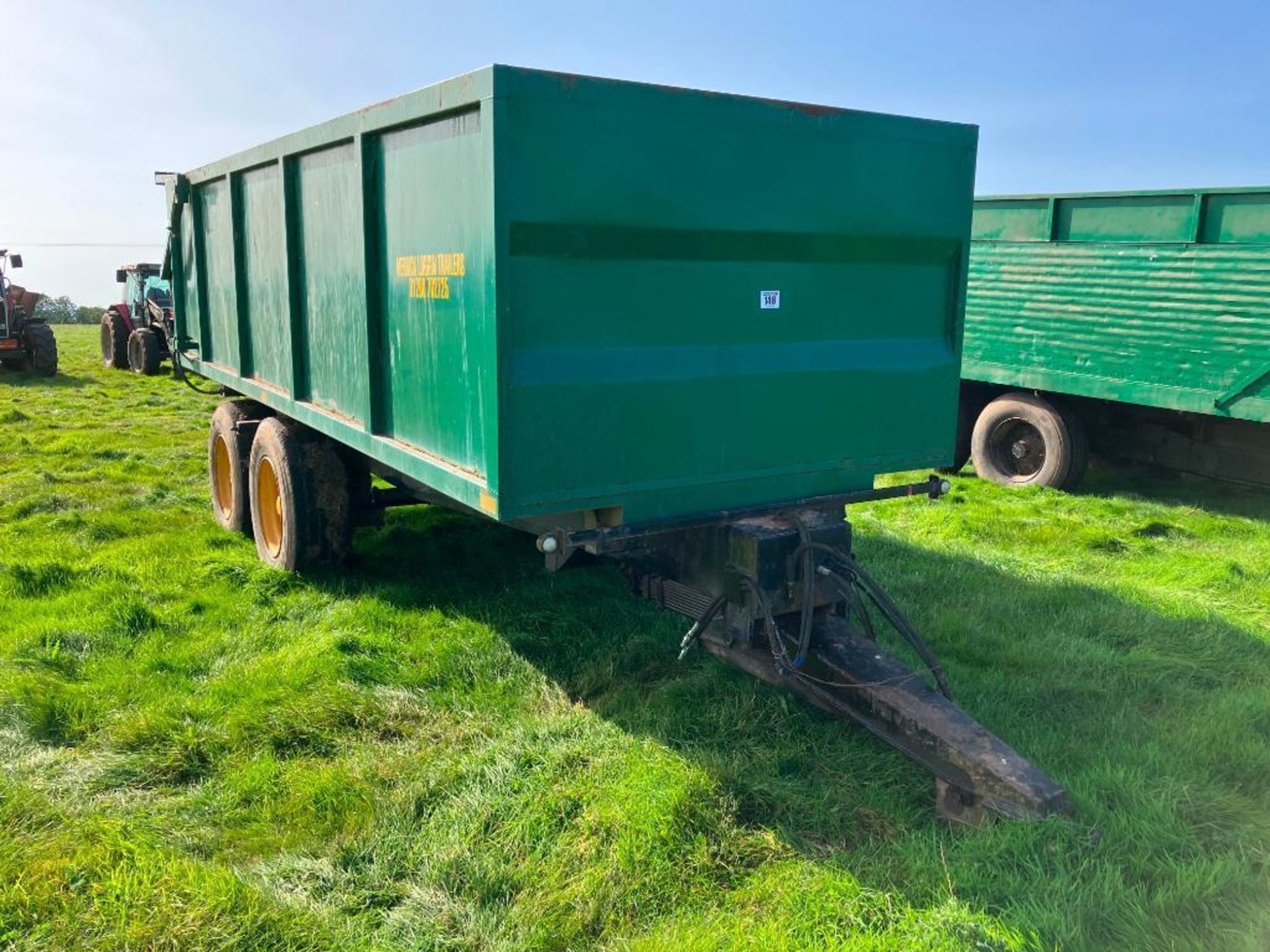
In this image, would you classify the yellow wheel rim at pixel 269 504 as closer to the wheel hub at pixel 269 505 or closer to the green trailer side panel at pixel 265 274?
the wheel hub at pixel 269 505

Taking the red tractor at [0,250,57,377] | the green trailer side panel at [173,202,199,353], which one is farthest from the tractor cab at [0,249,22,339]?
the green trailer side panel at [173,202,199,353]

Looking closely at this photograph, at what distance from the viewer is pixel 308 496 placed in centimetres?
537

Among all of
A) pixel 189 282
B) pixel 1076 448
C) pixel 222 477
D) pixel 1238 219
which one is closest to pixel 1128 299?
pixel 1238 219

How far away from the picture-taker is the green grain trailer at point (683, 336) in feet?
10.1

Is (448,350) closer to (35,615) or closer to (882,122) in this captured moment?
(882,122)

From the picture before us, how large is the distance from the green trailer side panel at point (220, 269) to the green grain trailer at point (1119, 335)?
5.87m

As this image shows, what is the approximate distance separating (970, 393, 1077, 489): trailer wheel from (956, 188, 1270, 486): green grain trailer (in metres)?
0.01

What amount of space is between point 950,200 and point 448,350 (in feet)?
6.46

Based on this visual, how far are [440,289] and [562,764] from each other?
5.41ft

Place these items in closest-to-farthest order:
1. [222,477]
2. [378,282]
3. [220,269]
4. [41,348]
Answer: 1. [378,282]
2. [220,269]
3. [222,477]
4. [41,348]

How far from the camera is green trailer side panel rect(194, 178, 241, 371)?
6098 millimetres

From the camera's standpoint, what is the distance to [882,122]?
3.64 meters

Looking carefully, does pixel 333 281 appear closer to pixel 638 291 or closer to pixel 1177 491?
pixel 638 291

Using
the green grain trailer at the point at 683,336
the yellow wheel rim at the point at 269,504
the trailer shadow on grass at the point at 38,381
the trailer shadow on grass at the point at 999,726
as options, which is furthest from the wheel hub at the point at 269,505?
the trailer shadow on grass at the point at 38,381
